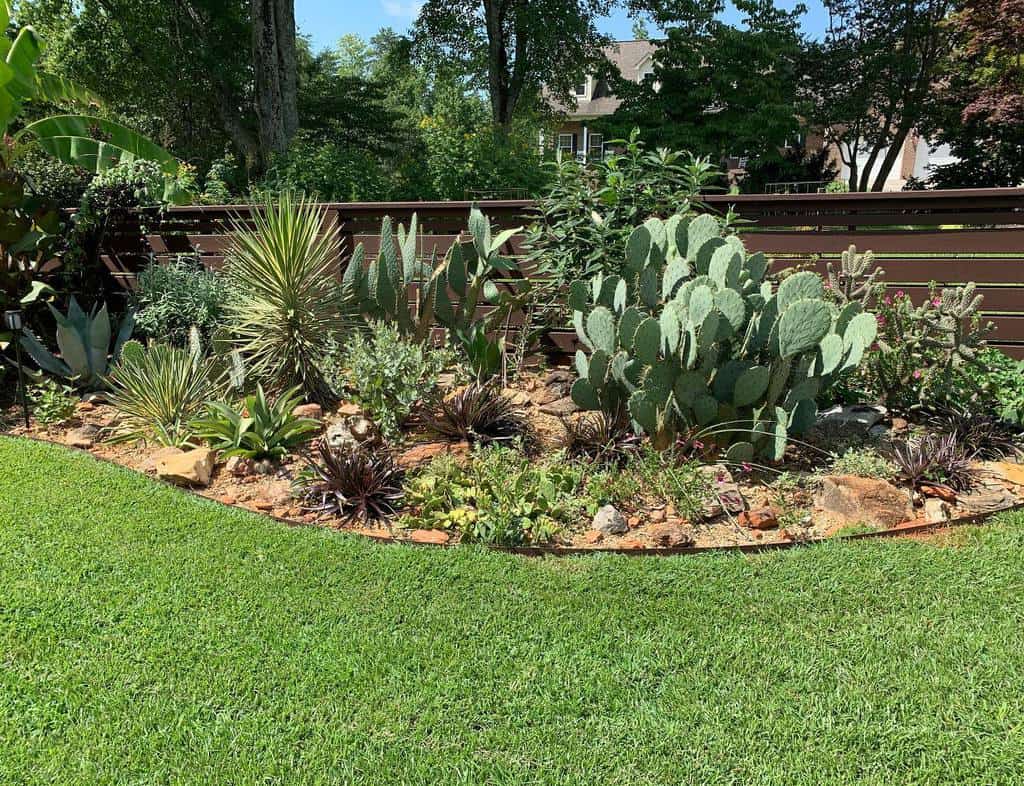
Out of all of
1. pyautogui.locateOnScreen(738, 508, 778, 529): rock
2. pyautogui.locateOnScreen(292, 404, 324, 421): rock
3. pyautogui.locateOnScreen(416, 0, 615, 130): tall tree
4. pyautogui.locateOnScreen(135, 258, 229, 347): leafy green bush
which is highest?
pyautogui.locateOnScreen(416, 0, 615, 130): tall tree

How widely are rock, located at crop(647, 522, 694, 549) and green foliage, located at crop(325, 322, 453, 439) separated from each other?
1.89m

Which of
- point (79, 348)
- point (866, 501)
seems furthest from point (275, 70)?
point (866, 501)

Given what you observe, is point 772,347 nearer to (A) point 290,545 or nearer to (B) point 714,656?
(B) point 714,656

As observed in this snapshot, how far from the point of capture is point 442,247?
7195 mm

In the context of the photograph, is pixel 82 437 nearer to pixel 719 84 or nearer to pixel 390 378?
pixel 390 378

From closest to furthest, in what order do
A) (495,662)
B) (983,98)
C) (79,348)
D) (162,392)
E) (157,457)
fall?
(495,662), (157,457), (162,392), (79,348), (983,98)

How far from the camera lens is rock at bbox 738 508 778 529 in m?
4.11

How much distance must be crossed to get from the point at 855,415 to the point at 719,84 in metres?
20.2

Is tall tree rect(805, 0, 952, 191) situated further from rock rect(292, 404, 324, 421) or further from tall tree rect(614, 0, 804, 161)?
rock rect(292, 404, 324, 421)

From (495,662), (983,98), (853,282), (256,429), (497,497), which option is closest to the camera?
(495,662)

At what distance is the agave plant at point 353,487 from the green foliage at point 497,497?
133mm

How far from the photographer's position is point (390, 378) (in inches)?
198

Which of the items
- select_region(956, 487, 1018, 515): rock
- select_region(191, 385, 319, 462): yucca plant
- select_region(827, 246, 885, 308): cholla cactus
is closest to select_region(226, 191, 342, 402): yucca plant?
select_region(191, 385, 319, 462): yucca plant

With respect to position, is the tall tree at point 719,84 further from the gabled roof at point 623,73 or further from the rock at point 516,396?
the rock at point 516,396
